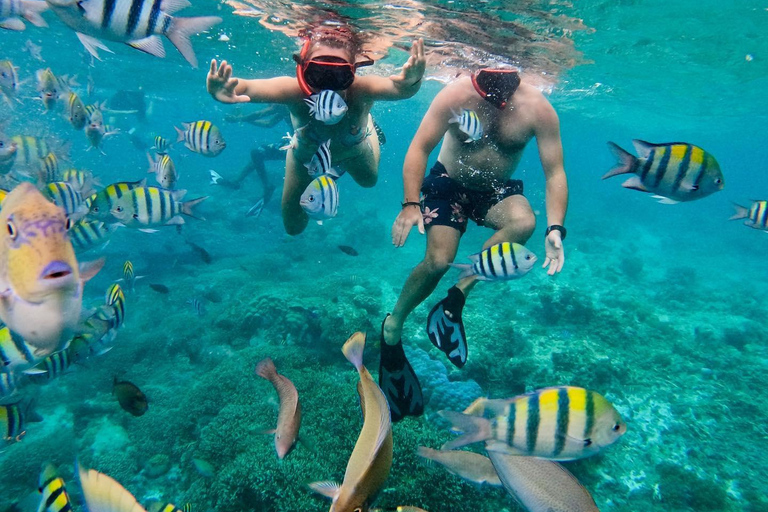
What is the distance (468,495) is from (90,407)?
7.44 metres

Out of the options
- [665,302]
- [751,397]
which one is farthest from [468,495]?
[665,302]

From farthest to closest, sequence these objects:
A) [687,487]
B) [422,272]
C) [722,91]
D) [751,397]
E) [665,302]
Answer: [722,91], [665,302], [751,397], [687,487], [422,272]

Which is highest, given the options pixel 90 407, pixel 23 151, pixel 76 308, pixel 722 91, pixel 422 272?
pixel 722 91

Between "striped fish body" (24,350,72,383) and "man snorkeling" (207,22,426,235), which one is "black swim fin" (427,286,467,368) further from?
"striped fish body" (24,350,72,383)

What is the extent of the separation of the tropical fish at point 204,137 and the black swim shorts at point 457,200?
119 inches

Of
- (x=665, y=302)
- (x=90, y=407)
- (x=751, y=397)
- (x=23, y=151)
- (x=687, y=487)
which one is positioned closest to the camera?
(x=23, y=151)

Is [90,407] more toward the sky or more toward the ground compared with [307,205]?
more toward the ground

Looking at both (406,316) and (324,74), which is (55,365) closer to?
(406,316)

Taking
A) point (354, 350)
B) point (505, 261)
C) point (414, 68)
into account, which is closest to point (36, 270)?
point (354, 350)

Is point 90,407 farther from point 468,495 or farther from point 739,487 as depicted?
point 739,487

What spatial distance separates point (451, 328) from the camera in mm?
4465

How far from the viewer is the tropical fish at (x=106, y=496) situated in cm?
141

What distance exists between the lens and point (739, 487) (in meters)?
5.89

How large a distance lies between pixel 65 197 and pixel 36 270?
429 cm
